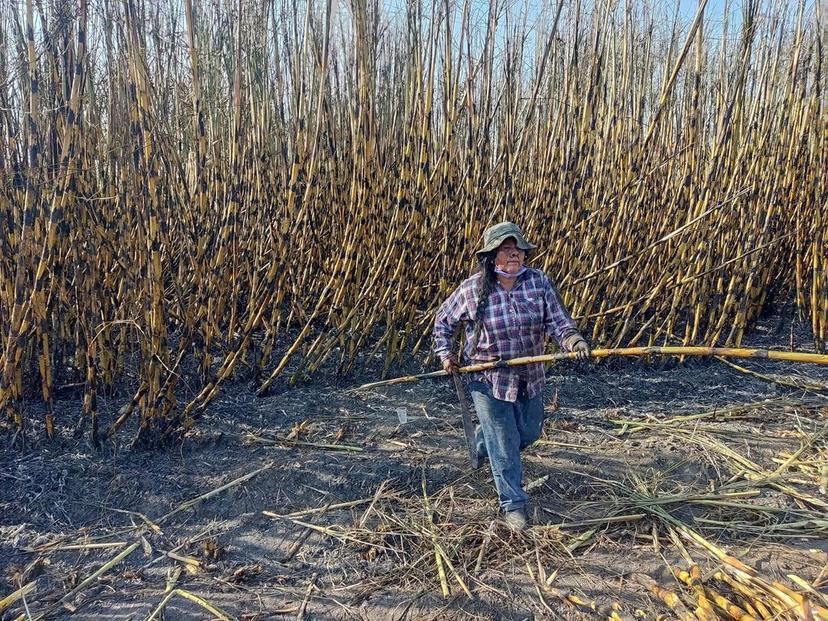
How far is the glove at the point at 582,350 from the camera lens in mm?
1694

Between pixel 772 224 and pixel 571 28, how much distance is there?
5.72 feet

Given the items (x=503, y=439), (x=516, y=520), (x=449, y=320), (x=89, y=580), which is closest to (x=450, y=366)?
(x=449, y=320)

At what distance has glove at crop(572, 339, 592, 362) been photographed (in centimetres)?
169

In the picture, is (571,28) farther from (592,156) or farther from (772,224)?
(772,224)

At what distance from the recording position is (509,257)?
188 centimetres

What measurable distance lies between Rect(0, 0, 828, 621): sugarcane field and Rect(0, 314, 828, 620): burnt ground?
0.04 feet

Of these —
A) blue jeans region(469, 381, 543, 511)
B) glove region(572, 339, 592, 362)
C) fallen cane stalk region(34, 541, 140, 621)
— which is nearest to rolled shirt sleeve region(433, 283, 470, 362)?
blue jeans region(469, 381, 543, 511)

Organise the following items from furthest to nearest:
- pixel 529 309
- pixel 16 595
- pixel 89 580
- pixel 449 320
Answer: pixel 449 320 < pixel 529 309 < pixel 89 580 < pixel 16 595

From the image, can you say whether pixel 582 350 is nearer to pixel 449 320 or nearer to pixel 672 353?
pixel 672 353

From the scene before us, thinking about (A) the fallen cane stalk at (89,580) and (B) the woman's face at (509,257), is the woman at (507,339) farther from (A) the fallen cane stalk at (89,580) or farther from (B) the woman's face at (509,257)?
(A) the fallen cane stalk at (89,580)

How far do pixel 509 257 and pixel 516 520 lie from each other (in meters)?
0.90

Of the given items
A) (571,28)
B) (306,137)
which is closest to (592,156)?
(571,28)

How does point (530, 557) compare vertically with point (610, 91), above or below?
below

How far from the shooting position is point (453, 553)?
1.83 meters
